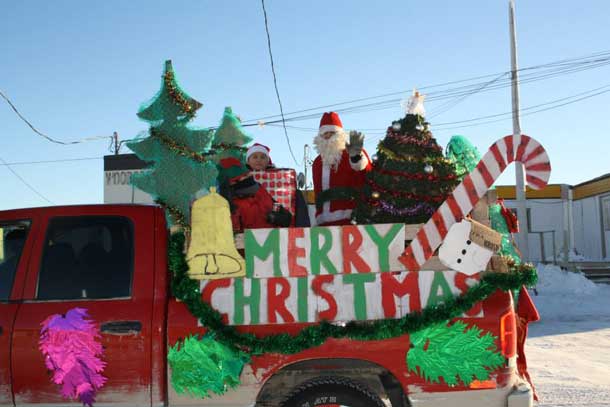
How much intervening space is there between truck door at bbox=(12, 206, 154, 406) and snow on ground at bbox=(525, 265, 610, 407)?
4164mm

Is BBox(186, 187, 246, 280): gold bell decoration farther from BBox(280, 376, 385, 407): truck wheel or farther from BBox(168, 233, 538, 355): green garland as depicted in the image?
BBox(280, 376, 385, 407): truck wheel

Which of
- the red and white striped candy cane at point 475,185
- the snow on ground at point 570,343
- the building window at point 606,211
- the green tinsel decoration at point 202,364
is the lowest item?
the snow on ground at point 570,343

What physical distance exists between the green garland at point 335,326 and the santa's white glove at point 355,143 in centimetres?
180

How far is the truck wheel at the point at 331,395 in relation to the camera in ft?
11.3

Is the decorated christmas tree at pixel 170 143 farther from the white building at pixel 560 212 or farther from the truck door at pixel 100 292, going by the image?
the white building at pixel 560 212

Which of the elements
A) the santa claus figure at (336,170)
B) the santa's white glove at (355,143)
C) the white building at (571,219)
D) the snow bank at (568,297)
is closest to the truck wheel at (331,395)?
the santa claus figure at (336,170)

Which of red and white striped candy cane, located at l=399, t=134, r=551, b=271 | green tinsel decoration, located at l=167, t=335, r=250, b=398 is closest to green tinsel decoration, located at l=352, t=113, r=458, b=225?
red and white striped candy cane, located at l=399, t=134, r=551, b=271

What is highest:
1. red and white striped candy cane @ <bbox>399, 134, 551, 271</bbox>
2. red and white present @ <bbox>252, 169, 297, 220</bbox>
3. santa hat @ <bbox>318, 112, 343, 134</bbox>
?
santa hat @ <bbox>318, 112, 343, 134</bbox>

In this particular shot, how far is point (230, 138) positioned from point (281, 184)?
174 centimetres

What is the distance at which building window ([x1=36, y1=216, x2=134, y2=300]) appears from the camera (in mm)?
3561

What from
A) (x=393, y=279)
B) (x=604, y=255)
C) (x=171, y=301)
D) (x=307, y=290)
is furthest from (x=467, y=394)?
(x=604, y=255)

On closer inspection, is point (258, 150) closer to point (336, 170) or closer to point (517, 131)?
point (336, 170)

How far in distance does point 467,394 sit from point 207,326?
5.14 feet

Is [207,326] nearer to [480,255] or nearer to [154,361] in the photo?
[154,361]
